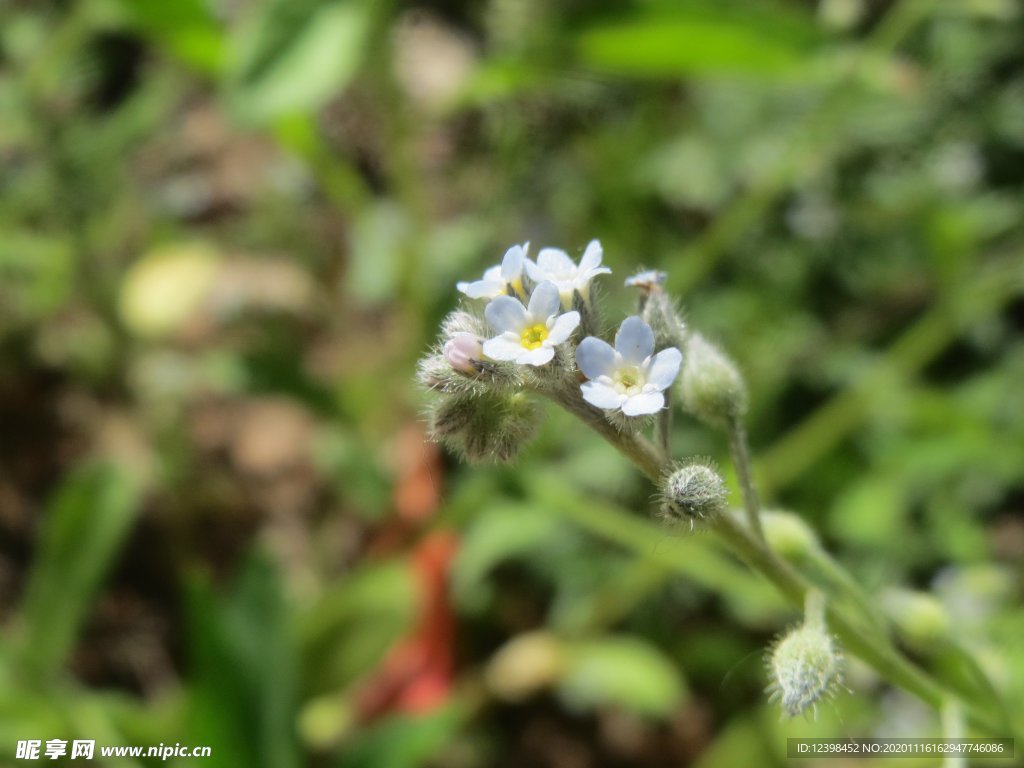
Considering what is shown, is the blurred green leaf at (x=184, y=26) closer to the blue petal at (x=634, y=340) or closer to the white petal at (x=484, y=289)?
the white petal at (x=484, y=289)

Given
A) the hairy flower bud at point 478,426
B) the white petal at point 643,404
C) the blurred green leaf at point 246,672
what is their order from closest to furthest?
the white petal at point 643,404 → the hairy flower bud at point 478,426 → the blurred green leaf at point 246,672

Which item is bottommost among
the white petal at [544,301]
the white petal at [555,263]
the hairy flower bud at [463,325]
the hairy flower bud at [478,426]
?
the hairy flower bud at [478,426]

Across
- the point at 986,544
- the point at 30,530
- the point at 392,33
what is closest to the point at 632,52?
the point at 392,33

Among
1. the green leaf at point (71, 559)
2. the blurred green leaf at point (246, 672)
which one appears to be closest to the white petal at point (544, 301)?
the blurred green leaf at point (246, 672)

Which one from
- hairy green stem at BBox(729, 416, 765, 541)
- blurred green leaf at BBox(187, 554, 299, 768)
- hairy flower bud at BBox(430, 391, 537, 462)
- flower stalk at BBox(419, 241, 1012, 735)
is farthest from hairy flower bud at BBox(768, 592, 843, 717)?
blurred green leaf at BBox(187, 554, 299, 768)

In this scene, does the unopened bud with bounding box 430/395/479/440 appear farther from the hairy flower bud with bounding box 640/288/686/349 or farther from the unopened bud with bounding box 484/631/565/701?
the unopened bud with bounding box 484/631/565/701
